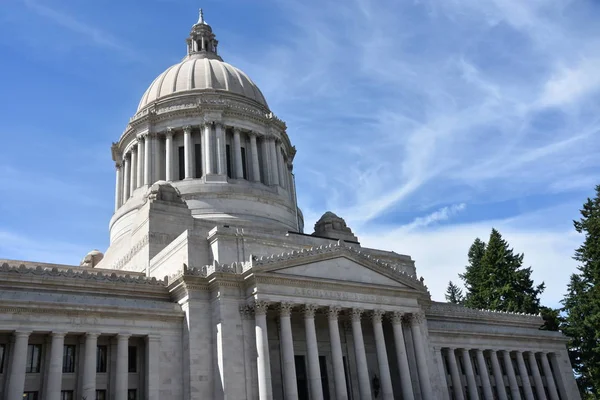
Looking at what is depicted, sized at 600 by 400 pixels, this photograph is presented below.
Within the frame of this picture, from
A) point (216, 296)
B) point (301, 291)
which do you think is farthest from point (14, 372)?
point (301, 291)

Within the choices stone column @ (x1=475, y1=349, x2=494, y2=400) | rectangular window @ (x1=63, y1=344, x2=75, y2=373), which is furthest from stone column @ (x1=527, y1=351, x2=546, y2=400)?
rectangular window @ (x1=63, y1=344, x2=75, y2=373)

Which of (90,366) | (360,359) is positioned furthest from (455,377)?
(90,366)

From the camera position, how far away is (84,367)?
105 ft

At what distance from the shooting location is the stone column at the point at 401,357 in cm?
3897

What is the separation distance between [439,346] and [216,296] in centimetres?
2103

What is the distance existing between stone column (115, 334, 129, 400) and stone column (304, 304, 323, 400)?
11.0 meters

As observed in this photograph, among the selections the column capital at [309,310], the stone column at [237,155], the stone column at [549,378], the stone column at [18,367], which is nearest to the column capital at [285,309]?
the column capital at [309,310]

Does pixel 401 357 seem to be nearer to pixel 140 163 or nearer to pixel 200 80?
pixel 140 163

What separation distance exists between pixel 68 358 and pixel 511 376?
1460 inches

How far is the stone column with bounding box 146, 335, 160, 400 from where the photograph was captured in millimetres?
33094

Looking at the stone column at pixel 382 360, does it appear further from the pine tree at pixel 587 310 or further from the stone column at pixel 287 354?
the pine tree at pixel 587 310

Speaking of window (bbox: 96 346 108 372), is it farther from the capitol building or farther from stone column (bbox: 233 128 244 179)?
stone column (bbox: 233 128 244 179)

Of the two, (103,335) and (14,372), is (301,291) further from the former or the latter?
(14,372)

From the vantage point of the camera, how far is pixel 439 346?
4719 cm
